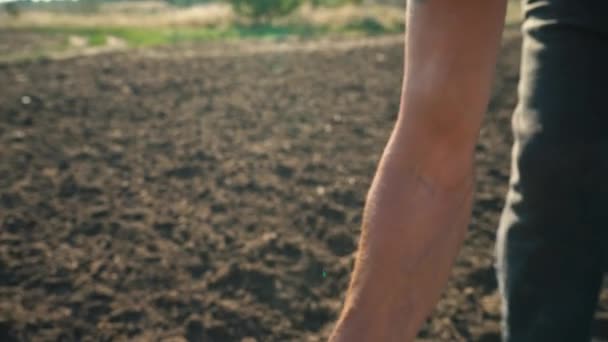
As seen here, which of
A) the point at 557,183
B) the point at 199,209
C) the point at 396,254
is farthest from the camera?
the point at 199,209

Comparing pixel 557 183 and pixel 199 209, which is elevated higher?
pixel 557 183

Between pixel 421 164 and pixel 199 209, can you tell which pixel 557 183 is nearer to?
pixel 421 164

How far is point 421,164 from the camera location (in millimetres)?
968

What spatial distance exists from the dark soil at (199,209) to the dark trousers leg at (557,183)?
503 millimetres

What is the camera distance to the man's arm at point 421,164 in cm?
92

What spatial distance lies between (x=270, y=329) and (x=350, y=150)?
1.85 metres

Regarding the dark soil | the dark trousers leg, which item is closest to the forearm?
the dark trousers leg

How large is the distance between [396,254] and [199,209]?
189 centimetres

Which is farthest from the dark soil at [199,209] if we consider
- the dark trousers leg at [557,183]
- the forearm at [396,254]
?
the forearm at [396,254]

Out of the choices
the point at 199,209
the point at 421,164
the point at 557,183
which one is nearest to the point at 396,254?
the point at 421,164

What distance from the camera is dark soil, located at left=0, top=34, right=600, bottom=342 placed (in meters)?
1.91

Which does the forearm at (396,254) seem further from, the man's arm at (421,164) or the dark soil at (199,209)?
the dark soil at (199,209)

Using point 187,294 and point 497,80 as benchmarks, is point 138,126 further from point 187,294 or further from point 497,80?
point 497,80

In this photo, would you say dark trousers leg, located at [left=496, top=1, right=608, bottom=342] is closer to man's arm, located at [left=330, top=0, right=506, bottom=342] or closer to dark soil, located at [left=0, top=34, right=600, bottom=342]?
man's arm, located at [left=330, top=0, right=506, bottom=342]
